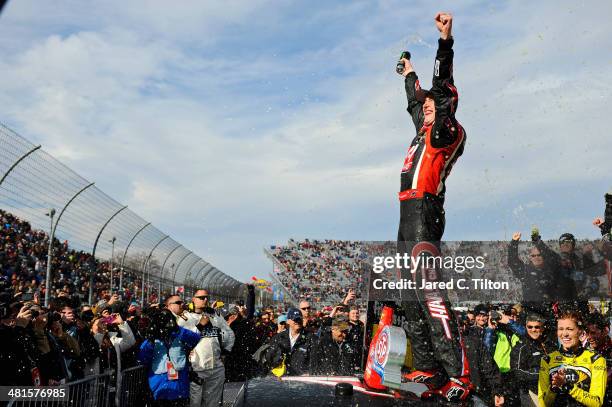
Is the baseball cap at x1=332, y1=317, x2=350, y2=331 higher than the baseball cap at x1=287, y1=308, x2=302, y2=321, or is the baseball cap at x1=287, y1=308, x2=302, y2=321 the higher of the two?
the baseball cap at x1=287, y1=308, x2=302, y2=321

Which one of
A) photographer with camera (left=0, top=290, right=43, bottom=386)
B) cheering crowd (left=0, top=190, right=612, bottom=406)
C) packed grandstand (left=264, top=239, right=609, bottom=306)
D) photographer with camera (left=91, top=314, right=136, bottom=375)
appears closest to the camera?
cheering crowd (left=0, top=190, right=612, bottom=406)

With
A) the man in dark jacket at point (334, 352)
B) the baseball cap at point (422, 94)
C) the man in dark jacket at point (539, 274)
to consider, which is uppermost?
the baseball cap at point (422, 94)

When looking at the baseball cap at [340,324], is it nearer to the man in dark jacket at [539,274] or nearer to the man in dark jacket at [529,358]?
the man in dark jacket at [529,358]

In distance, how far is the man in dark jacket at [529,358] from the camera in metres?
5.87

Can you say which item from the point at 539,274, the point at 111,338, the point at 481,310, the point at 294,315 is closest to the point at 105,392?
the point at 111,338

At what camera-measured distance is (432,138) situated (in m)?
4.41

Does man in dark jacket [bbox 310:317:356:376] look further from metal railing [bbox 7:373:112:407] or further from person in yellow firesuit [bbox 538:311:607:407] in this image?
A: person in yellow firesuit [bbox 538:311:607:407]

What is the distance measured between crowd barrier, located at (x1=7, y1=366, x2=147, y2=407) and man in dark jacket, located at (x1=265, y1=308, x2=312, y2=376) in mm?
1436

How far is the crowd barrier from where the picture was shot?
5.06m

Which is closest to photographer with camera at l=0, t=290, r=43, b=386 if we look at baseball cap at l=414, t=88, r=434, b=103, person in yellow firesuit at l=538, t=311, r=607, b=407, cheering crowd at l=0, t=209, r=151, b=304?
baseball cap at l=414, t=88, r=434, b=103

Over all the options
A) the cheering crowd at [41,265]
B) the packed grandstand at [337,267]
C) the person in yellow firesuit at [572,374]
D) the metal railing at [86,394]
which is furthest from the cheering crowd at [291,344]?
the packed grandstand at [337,267]

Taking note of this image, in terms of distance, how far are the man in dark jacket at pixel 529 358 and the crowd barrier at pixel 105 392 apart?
12.7 feet

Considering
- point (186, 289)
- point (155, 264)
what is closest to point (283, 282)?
point (186, 289)

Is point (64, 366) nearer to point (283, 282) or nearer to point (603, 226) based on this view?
point (603, 226)
